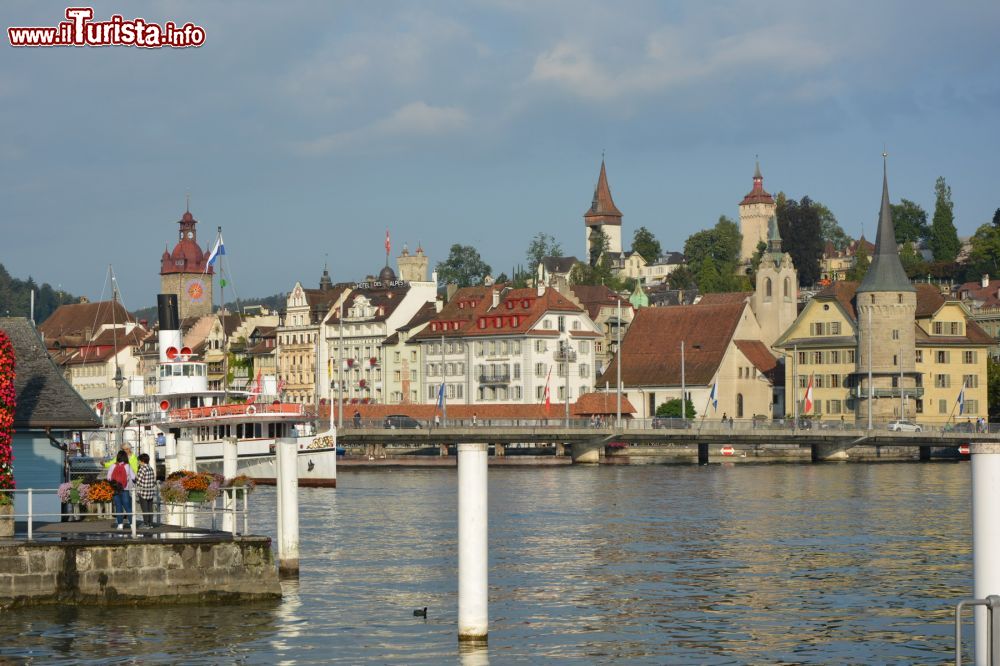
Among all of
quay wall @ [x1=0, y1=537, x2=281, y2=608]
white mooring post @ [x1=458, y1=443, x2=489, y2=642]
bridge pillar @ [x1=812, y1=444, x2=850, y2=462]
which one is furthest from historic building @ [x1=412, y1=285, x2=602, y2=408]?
white mooring post @ [x1=458, y1=443, x2=489, y2=642]

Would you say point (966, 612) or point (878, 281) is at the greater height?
point (878, 281)

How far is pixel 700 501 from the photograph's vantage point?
216 ft

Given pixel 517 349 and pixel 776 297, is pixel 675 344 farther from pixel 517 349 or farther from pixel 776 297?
pixel 776 297

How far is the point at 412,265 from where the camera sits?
184 meters

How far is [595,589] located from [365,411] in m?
93.4

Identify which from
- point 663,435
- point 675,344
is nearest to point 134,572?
point 663,435

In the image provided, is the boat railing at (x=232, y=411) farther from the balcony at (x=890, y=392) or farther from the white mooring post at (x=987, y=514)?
the white mooring post at (x=987, y=514)

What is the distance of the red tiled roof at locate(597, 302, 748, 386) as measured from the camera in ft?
443

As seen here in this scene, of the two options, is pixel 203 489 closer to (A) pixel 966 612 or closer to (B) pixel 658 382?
(A) pixel 966 612

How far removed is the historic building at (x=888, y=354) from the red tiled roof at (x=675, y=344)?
6448 mm

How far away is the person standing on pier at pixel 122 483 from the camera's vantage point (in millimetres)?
32469

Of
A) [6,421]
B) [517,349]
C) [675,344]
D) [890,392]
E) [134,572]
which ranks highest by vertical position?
[675,344]

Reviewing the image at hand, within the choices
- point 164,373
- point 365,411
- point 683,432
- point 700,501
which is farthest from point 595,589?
point 365,411

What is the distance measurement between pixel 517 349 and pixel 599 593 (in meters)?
104
